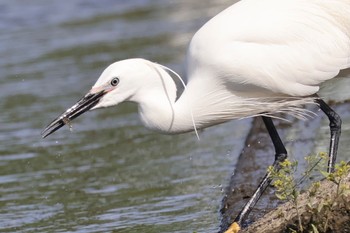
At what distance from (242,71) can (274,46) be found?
322 mm

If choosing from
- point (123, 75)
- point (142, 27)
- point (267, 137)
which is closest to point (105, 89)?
point (123, 75)

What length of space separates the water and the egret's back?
49.0 inches

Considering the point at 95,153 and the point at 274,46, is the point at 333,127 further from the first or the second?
the point at 95,153

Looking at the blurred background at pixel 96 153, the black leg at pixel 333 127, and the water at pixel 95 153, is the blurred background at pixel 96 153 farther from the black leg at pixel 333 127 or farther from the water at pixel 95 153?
the black leg at pixel 333 127

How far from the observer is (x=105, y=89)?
6.89 meters

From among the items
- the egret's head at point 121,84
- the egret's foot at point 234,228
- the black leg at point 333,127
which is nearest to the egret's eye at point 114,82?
the egret's head at point 121,84

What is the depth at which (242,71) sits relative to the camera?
6.98 meters

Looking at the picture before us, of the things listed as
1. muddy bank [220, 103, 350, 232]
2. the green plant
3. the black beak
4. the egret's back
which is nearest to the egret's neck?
the egret's back

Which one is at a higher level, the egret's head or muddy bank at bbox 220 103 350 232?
the egret's head

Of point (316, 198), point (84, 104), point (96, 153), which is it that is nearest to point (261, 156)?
point (96, 153)

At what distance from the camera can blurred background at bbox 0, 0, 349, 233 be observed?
8.23 metres

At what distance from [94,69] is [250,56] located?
7.55 meters

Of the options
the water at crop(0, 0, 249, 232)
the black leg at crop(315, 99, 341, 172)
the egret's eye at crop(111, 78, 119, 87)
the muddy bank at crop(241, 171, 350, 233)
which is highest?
the egret's eye at crop(111, 78, 119, 87)

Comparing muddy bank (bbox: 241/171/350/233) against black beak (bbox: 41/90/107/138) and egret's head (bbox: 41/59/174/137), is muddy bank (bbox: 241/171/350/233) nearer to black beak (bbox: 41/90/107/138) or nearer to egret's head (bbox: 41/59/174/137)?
egret's head (bbox: 41/59/174/137)
